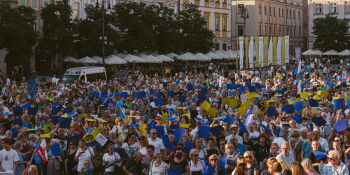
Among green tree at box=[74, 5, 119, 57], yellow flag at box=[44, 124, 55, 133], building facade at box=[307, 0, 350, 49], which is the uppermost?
building facade at box=[307, 0, 350, 49]

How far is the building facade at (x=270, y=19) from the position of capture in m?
94.8

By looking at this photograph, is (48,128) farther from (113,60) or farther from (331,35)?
(331,35)

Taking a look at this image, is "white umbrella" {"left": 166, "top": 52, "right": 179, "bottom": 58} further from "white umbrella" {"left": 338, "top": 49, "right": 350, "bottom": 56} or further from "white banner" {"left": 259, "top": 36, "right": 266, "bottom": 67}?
"white umbrella" {"left": 338, "top": 49, "right": 350, "bottom": 56}

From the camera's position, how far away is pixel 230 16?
299 feet

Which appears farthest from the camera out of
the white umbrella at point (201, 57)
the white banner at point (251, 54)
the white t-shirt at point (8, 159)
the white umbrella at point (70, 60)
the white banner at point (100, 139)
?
the white umbrella at point (201, 57)

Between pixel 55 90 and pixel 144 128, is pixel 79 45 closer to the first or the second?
pixel 55 90

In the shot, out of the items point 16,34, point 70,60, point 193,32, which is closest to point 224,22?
point 193,32

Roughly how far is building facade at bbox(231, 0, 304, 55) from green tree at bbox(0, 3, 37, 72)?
4142cm

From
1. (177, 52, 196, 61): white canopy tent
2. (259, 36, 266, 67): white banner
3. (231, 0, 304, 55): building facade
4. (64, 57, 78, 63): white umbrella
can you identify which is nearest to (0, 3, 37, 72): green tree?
(64, 57, 78, 63): white umbrella

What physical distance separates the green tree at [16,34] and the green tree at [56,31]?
2.95m

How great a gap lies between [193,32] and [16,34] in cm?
2457

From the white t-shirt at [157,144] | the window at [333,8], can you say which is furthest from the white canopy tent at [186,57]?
the white t-shirt at [157,144]

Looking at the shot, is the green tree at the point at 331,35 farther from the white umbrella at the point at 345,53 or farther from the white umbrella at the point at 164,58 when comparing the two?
the white umbrella at the point at 164,58

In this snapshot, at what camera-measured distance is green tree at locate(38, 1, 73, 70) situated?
5109 cm
